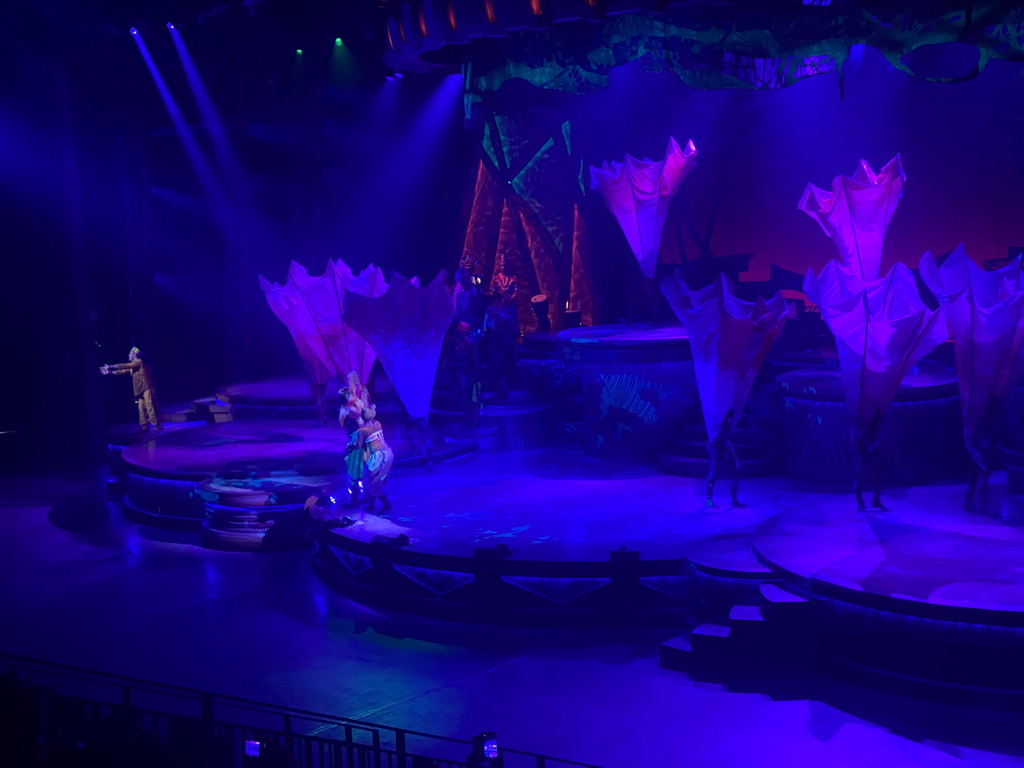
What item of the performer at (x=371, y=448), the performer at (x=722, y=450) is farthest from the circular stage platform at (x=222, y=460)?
the performer at (x=722, y=450)

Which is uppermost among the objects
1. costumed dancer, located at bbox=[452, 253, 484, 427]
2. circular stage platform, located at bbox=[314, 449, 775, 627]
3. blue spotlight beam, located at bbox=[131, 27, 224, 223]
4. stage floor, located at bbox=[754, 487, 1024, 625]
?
blue spotlight beam, located at bbox=[131, 27, 224, 223]

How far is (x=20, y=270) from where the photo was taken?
17875mm

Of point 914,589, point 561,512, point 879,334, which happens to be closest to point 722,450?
point 561,512

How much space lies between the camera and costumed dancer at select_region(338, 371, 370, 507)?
12.2 metres

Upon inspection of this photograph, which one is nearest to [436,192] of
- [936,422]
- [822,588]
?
[936,422]

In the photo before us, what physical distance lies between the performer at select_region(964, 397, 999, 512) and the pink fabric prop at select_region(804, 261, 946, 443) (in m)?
0.88

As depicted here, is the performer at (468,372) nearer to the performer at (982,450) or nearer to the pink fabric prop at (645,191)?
the pink fabric prop at (645,191)

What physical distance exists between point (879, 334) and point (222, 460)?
9214mm

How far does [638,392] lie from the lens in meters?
15.1

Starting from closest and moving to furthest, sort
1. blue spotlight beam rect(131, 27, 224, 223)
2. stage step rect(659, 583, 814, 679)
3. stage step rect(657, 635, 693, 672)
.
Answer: stage step rect(659, 583, 814, 679)
stage step rect(657, 635, 693, 672)
blue spotlight beam rect(131, 27, 224, 223)

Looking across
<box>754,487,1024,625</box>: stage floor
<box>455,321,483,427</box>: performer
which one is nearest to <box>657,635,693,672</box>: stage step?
<box>754,487,1024,625</box>: stage floor

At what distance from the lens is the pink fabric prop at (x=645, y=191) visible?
1650cm

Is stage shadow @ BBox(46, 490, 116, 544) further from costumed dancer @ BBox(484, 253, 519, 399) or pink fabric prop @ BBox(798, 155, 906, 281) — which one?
pink fabric prop @ BBox(798, 155, 906, 281)

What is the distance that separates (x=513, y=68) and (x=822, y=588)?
1066cm
